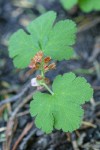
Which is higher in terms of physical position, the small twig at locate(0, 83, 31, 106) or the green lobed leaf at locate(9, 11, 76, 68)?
the green lobed leaf at locate(9, 11, 76, 68)

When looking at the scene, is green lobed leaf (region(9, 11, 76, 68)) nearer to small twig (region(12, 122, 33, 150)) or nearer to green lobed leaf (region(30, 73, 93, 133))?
green lobed leaf (region(30, 73, 93, 133))

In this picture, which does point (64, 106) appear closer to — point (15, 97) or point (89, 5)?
point (15, 97)

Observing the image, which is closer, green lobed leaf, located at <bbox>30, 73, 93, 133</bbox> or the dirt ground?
green lobed leaf, located at <bbox>30, 73, 93, 133</bbox>

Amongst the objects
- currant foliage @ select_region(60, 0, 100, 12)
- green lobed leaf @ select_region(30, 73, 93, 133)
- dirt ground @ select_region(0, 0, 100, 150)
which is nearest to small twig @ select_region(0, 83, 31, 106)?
dirt ground @ select_region(0, 0, 100, 150)

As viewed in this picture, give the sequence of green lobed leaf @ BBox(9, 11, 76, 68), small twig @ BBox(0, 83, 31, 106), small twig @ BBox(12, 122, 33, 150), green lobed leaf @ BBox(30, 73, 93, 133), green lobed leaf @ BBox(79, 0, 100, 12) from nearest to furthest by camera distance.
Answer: green lobed leaf @ BBox(30, 73, 93, 133), green lobed leaf @ BBox(9, 11, 76, 68), small twig @ BBox(12, 122, 33, 150), small twig @ BBox(0, 83, 31, 106), green lobed leaf @ BBox(79, 0, 100, 12)

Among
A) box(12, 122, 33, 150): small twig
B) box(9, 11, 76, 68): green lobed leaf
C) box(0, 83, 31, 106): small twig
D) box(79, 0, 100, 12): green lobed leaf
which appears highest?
box(9, 11, 76, 68): green lobed leaf

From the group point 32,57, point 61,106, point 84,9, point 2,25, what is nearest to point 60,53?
point 32,57

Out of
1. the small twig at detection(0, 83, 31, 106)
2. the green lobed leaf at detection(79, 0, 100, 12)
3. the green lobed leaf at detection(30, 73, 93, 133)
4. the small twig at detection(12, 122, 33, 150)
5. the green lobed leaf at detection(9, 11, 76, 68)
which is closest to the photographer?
the green lobed leaf at detection(30, 73, 93, 133)

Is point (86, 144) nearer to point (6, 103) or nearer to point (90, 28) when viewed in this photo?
point (6, 103)
